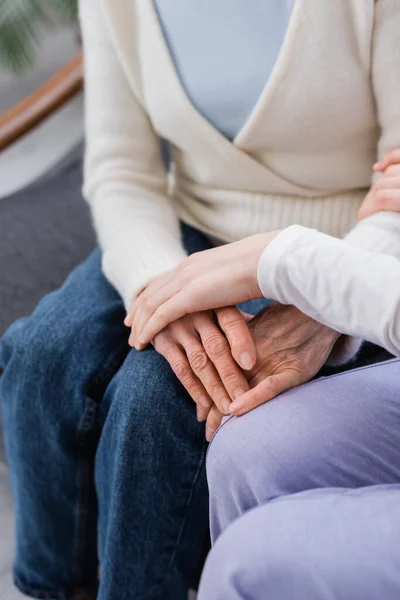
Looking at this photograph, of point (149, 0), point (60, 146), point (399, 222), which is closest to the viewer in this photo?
point (399, 222)

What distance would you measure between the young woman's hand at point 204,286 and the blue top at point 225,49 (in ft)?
0.71

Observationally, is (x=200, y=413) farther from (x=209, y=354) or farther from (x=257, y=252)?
(x=257, y=252)

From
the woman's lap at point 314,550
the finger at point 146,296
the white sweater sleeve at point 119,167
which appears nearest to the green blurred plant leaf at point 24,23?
the white sweater sleeve at point 119,167

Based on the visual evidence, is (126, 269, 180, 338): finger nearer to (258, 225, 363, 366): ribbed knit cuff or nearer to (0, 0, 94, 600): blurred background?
(258, 225, 363, 366): ribbed knit cuff

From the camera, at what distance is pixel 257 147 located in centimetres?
94

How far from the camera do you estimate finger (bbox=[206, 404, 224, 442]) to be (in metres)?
0.79

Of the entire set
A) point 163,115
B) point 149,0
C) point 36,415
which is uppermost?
point 149,0

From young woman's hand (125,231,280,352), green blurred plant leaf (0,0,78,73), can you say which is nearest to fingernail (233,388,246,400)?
young woman's hand (125,231,280,352)

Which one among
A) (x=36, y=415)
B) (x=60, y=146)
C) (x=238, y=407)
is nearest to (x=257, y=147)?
(x=238, y=407)

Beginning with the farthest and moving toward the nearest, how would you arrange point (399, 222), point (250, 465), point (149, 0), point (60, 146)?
point (60, 146), point (149, 0), point (399, 222), point (250, 465)

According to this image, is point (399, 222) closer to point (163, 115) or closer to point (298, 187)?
point (298, 187)

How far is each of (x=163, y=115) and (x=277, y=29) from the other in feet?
0.65

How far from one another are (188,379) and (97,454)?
0.22m

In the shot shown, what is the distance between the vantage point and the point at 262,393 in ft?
2.44
